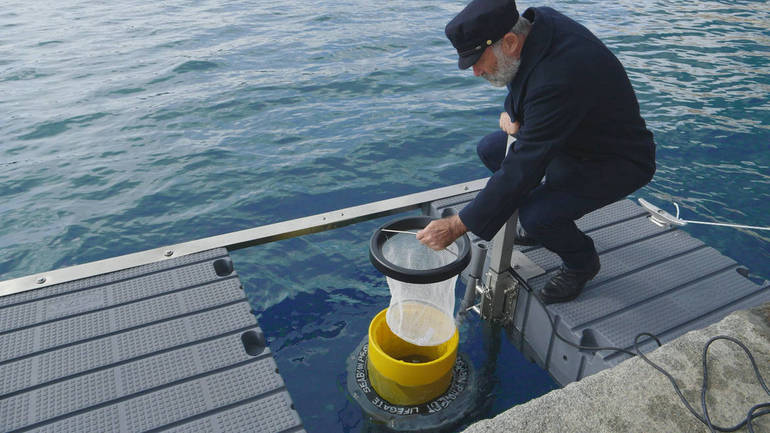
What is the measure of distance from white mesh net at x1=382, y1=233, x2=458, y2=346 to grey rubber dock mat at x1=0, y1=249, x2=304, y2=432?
0.67 metres

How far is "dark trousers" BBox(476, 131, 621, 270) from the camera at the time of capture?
2.68 metres

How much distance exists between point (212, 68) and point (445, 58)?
399cm

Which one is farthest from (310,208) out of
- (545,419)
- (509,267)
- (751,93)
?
(751,93)

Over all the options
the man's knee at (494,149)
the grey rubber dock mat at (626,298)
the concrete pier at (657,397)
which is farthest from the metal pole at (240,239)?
the concrete pier at (657,397)

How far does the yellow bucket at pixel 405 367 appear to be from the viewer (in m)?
2.64

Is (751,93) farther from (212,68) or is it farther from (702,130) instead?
(212,68)

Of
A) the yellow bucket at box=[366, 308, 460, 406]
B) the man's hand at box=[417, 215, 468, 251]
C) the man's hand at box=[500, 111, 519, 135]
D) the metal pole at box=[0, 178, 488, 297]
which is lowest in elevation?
the yellow bucket at box=[366, 308, 460, 406]

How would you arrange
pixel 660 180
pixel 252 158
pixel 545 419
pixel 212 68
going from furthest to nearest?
pixel 212 68, pixel 252 158, pixel 660 180, pixel 545 419

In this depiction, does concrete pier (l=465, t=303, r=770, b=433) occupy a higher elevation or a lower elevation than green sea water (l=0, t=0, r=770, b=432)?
higher

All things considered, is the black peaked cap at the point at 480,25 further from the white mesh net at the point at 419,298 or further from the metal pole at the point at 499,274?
the white mesh net at the point at 419,298

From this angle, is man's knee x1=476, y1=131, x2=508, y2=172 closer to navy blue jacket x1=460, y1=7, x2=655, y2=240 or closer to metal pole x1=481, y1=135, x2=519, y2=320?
metal pole x1=481, y1=135, x2=519, y2=320

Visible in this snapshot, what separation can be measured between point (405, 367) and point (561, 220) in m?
1.10

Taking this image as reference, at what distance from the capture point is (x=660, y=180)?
Result: 5566 millimetres

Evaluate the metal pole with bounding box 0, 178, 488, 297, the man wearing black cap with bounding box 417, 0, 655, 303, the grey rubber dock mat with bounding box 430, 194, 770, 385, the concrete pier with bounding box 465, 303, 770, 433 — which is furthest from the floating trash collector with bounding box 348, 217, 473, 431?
the metal pole with bounding box 0, 178, 488, 297
